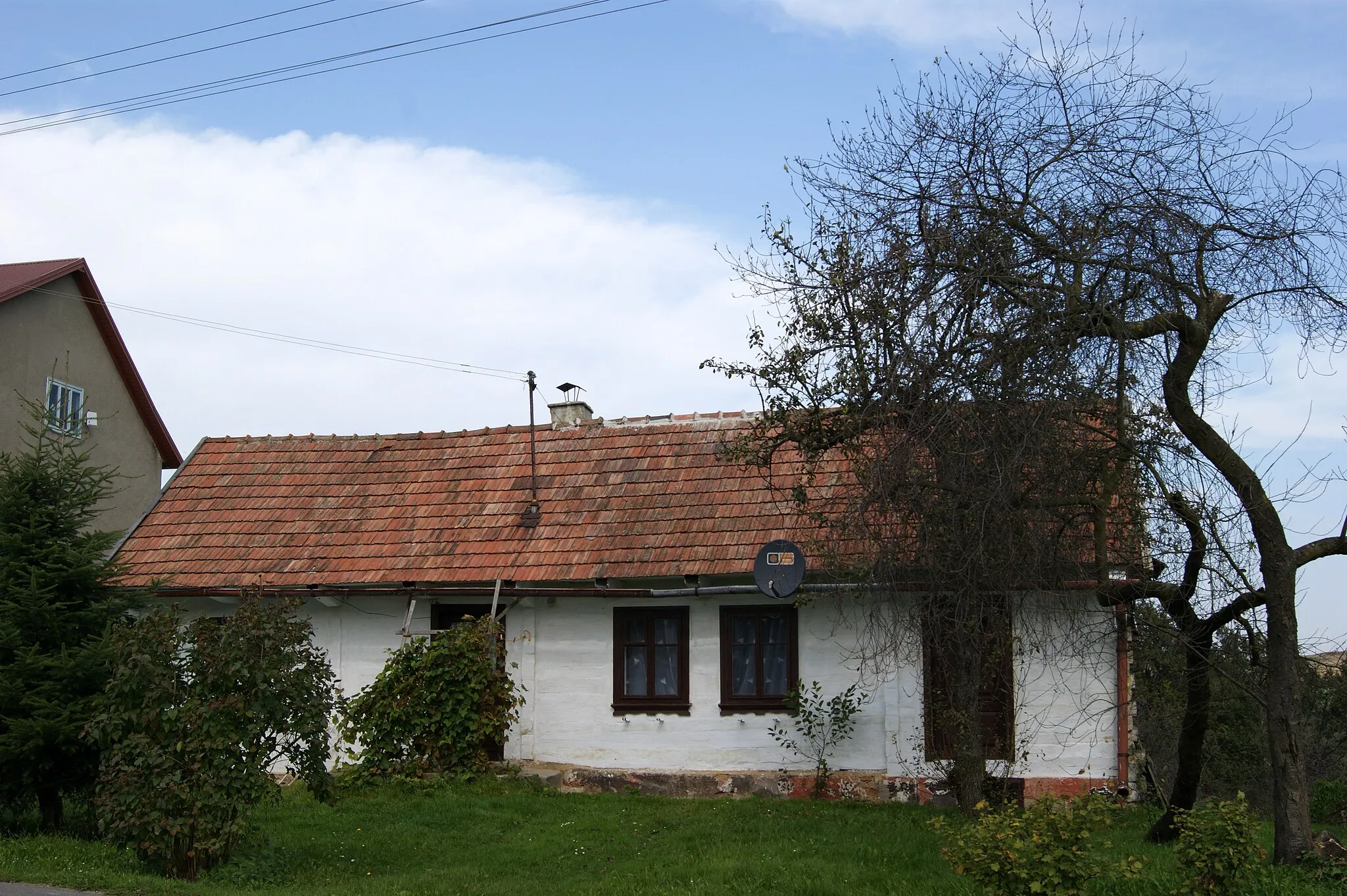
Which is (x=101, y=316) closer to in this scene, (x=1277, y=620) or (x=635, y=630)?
(x=635, y=630)

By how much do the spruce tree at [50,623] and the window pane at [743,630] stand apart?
23.0 ft

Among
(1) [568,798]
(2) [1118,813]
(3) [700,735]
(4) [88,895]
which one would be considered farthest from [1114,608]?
(4) [88,895]

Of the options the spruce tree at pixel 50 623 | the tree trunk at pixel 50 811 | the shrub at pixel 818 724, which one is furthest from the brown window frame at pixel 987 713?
the tree trunk at pixel 50 811

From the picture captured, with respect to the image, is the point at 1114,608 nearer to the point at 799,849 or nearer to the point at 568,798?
the point at 799,849

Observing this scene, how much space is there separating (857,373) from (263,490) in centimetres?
1167

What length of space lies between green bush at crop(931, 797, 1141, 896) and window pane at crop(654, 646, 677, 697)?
7.13 m

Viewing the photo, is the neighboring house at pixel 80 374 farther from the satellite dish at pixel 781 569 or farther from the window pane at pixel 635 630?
the satellite dish at pixel 781 569

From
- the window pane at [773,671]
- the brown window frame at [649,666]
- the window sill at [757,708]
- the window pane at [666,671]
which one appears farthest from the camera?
the window pane at [666,671]

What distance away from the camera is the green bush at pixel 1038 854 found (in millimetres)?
7703

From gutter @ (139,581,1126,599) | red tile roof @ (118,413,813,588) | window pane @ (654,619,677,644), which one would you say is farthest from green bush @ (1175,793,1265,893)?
window pane @ (654,619,677,644)

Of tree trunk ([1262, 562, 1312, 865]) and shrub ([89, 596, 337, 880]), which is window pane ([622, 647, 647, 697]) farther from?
tree trunk ([1262, 562, 1312, 865])

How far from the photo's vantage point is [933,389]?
9273 millimetres

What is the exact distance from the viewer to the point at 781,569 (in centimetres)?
1284

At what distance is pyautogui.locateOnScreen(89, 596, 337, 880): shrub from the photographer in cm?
980
